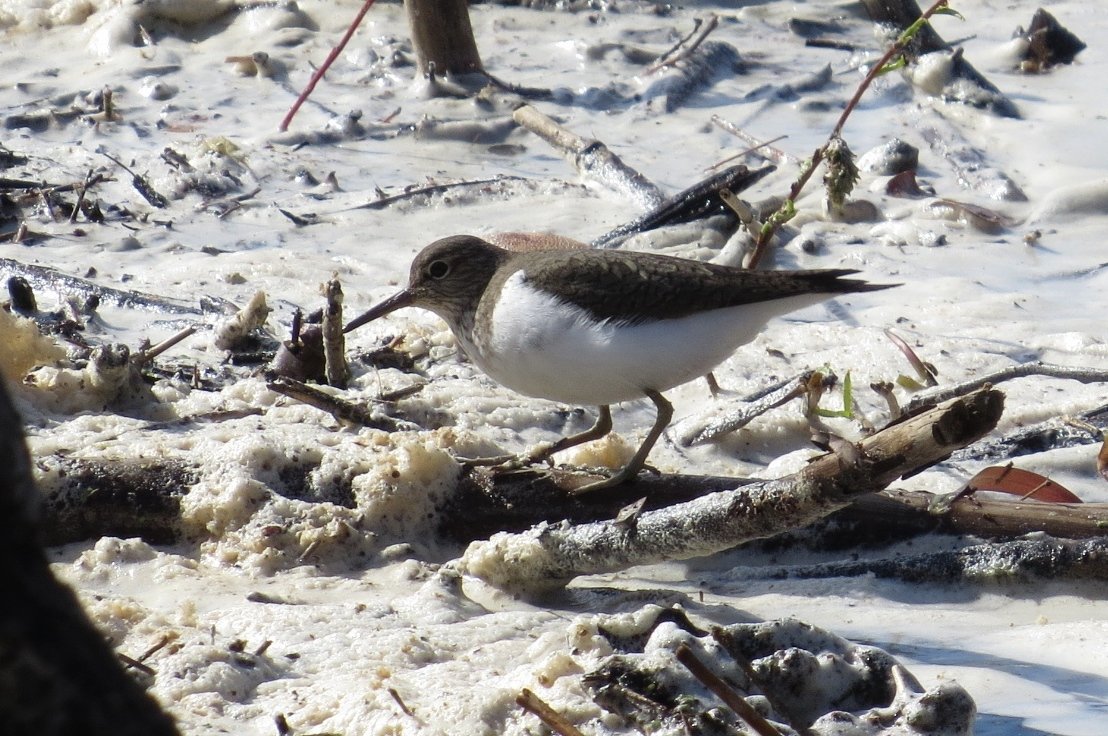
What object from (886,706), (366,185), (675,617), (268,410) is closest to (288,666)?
(675,617)

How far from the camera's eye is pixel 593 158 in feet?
22.1

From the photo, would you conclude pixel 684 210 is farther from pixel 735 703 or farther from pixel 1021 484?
pixel 735 703

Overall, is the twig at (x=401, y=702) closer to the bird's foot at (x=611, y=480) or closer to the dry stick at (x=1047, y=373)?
the bird's foot at (x=611, y=480)

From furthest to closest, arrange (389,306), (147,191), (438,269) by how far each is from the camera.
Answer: (147,191), (389,306), (438,269)

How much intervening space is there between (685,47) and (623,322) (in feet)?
15.2

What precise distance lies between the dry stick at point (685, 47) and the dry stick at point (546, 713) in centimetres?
614

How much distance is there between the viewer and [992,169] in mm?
6605

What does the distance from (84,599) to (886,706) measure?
1843 millimetres

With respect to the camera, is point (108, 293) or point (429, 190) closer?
point (108, 293)

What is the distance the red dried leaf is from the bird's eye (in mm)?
1948

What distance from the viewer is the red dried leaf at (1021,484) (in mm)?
3795

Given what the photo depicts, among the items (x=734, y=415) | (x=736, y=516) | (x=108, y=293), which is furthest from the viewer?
(x=108, y=293)

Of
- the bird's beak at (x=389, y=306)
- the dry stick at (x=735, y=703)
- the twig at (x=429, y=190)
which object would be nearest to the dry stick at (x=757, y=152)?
the twig at (x=429, y=190)

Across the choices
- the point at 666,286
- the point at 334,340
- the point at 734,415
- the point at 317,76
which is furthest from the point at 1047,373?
the point at 317,76
